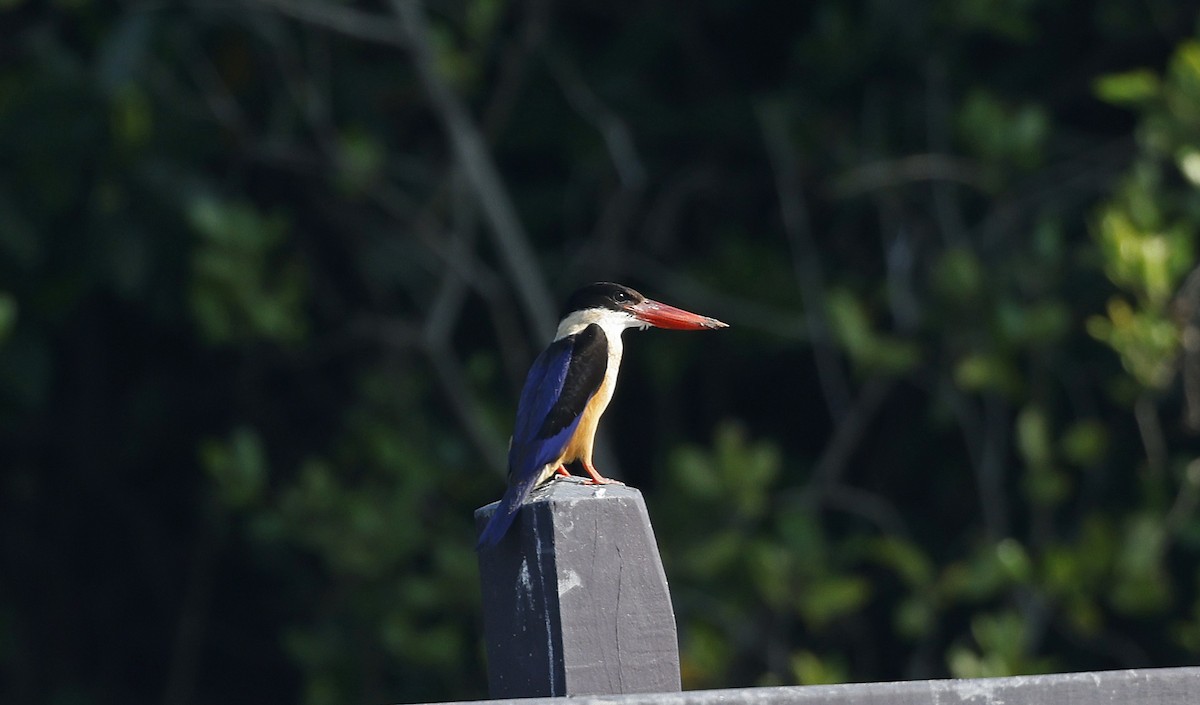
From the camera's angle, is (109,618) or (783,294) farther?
(109,618)

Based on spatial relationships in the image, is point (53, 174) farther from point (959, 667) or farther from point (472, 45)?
point (959, 667)

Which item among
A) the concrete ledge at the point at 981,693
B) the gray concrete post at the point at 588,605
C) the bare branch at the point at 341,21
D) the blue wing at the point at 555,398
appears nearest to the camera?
the concrete ledge at the point at 981,693

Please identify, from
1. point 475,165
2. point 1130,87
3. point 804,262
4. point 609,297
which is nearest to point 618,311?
point 609,297

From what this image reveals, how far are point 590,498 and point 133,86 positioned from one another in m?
3.29

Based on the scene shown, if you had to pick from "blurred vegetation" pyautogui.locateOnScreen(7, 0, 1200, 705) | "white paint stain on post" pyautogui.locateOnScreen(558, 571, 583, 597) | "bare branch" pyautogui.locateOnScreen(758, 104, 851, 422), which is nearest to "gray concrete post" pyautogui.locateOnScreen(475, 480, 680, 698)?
"white paint stain on post" pyautogui.locateOnScreen(558, 571, 583, 597)

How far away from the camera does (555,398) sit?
10.6 ft

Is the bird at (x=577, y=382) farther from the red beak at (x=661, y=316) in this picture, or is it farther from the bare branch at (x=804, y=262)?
the bare branch at (x=804, y=262)

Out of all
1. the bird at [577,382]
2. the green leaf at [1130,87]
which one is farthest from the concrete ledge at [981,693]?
the green leaf at [1130,87]

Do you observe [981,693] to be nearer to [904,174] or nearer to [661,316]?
[661,316]

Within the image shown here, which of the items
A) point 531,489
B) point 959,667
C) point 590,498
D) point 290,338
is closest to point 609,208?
point 290,338

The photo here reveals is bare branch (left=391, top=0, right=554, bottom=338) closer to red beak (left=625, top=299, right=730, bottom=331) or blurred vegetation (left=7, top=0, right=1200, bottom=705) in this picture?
blurred vegetation (left=7, top=0, right=1200, bottom=705)

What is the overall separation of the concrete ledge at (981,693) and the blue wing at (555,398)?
113cm

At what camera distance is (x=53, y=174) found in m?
4.91

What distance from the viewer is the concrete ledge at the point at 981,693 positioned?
67.0 inches
